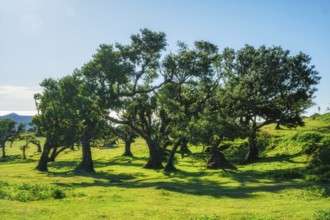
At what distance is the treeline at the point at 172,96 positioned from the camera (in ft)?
182

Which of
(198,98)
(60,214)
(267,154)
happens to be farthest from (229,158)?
(60,214)

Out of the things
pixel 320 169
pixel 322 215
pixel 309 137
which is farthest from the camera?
pixel 309 137

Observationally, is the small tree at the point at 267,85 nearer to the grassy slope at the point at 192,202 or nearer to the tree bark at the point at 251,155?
the tree bark at the point at 251,155

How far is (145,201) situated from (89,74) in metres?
29.1

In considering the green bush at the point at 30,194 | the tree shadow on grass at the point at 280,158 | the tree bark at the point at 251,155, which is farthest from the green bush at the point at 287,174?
the green bush at the point at 30,194

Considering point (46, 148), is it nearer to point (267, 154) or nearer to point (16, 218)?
point (267, 154)

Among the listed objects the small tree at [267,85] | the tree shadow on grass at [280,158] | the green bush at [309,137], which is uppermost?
the small tree at [267,85]

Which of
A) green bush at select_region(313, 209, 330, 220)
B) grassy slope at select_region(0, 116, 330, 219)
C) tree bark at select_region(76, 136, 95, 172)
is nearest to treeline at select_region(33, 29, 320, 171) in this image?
tree bark at select_region(76, 136, 95, 172)

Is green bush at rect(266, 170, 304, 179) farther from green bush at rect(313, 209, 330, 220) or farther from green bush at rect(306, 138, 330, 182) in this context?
green bush at rect(313, 209, 330, 220)

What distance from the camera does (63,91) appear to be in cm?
6134

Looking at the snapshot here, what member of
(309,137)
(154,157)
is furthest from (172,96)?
(309,137)

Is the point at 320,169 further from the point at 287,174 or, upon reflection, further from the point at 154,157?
the point at 154,157

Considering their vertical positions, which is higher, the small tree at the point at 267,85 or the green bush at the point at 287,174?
the small tree at the point at 267,85

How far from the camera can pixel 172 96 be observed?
216 feet
